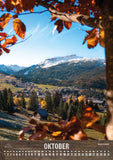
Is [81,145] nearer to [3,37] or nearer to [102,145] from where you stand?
[102,145]

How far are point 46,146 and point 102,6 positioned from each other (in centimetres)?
61

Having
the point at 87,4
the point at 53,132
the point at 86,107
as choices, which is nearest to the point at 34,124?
the point at 53,132

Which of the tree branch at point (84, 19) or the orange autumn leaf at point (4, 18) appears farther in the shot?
the orange autumn leaf at point (4, 18)

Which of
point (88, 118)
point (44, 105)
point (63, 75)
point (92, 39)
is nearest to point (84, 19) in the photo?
point (92, 39)

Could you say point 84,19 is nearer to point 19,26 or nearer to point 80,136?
point 19,26

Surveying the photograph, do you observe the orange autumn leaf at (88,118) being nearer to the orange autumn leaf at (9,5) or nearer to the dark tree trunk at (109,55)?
the dark tree trunk at (109,55)

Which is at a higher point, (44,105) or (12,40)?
(12,40)

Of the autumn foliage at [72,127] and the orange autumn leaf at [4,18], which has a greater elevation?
the orange autumn leaf at [4,18]

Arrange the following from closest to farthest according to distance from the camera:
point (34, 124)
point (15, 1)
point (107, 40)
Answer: point (107, 40), point (34, 124), point (15, 1)

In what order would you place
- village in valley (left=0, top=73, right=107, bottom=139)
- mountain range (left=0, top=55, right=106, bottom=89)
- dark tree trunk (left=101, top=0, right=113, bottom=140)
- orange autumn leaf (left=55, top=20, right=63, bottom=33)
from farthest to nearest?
mountain range (left=0, top=55, right=106, bottom=89)
orange autumn leaf (left=55, top=20, right=63, bottom=33)
village in valley (left=0, top=73, right=107, bottom=139)
dark tree trunk (left=101, top=0, right=113, bottom=140)

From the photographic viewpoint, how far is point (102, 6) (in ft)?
1.20

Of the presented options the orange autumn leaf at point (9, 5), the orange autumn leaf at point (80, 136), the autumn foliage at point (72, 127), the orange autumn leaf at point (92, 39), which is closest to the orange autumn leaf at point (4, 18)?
the orange autumn leaf at point (9, 5)

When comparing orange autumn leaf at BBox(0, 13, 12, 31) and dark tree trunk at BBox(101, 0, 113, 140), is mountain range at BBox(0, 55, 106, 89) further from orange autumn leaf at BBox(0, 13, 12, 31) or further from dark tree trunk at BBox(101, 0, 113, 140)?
orange autumn leaf at BBox(0, 13, 12, 31)

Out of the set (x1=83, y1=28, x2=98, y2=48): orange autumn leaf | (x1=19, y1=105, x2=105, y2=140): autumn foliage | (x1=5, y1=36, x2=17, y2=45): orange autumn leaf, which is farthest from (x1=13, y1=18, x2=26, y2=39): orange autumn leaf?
(x1=19, y1=105, x2=105, y2=140): autumn foliage
